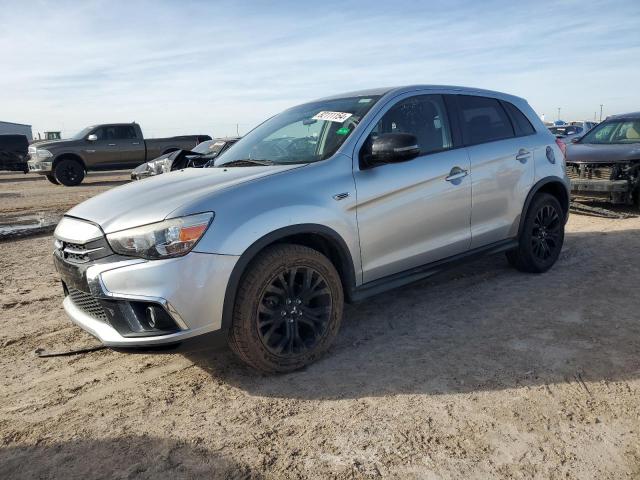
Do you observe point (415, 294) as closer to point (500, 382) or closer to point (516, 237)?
point (516, 237)

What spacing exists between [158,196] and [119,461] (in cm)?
151

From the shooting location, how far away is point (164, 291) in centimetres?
278

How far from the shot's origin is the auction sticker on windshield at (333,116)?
387 cm

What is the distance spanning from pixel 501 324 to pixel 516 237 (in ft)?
4.01

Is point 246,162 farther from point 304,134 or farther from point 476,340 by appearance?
point 476,340

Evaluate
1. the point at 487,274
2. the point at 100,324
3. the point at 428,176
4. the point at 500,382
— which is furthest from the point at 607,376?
the point at 100,324

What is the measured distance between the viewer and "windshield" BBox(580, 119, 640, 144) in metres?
8.84

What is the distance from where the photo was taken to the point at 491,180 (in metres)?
4.45

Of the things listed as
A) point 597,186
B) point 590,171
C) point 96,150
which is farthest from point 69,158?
point 597,186

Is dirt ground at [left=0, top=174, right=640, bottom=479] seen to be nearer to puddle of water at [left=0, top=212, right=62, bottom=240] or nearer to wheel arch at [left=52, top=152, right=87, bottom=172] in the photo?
puddle of water at [left=0, top=212, right=62, bottom=240]

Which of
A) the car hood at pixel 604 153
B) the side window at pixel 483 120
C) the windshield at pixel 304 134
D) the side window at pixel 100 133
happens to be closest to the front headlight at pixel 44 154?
the side window at pixel 100 133

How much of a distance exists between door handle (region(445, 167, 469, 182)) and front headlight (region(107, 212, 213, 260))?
80.1 inches

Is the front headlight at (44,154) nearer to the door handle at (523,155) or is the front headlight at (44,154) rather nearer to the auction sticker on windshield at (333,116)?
the auction sticker on windshield at (333,116)

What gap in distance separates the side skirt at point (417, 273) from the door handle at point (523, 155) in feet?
2.49
